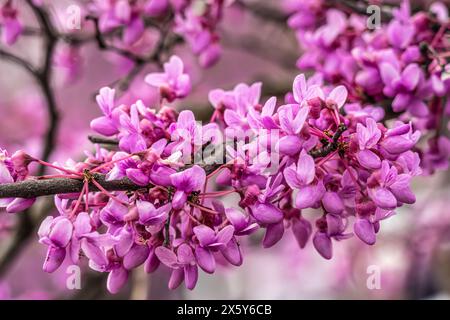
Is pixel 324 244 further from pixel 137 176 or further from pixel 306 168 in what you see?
pixel 137 176

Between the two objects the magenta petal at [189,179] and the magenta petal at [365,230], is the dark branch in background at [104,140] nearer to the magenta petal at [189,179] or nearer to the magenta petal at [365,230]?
the magenta petal at [189,179]

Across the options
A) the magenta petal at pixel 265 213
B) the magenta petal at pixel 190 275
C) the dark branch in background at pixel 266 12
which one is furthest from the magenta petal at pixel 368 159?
the dark branch in background at pixel 266 12

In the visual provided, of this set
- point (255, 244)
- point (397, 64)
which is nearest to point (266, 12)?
point (255, 244)

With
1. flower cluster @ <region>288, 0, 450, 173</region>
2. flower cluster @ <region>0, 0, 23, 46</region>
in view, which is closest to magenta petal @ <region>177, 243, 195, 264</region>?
flower cluster @ <region>288, 0, 450, 173</region>

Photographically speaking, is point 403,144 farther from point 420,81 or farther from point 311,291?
point 311,291

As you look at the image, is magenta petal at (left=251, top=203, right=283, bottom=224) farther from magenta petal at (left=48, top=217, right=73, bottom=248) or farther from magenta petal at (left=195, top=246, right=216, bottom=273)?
magenta petal at (left=48, top=217, right=73, bottom=248)
